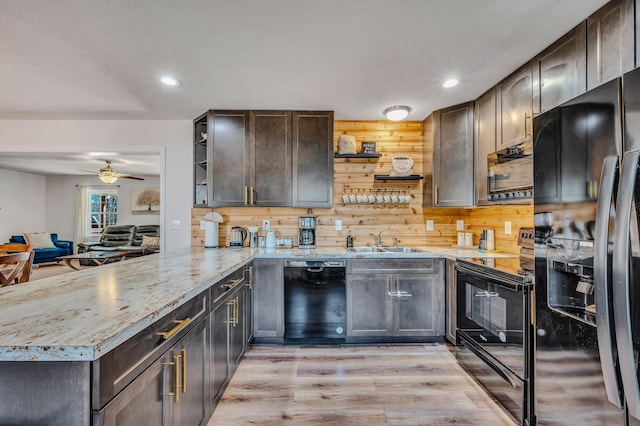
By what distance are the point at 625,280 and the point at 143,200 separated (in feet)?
30.8

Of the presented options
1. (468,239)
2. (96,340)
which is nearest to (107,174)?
(96,340)

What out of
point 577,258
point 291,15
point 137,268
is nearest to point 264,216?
point 137,268

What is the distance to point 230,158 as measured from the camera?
3.19 m

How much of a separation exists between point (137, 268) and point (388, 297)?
2068 millimetres

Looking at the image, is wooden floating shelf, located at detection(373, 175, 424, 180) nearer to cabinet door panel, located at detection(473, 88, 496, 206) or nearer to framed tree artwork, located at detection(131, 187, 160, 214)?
cabinet door panel, located at detection(473, 88, 496, 206)

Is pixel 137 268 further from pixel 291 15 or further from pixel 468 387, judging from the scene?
pixel 468 387

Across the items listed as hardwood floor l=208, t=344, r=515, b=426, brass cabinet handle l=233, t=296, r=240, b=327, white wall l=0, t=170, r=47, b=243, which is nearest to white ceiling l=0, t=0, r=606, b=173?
brass cabinet handle l=233, t=296, r=240, b=327

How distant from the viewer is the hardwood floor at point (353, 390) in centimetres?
185

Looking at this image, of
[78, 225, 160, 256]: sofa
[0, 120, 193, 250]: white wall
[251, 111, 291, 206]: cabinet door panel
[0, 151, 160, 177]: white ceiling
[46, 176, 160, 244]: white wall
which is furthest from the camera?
[46, 176, 160, 244]: white wall

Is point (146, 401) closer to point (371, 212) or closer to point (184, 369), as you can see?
point (184, 369)

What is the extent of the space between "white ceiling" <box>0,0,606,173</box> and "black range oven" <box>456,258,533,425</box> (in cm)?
149

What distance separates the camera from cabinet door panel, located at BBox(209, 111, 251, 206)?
3.17 metres

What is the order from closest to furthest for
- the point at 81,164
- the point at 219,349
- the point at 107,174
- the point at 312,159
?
the point at 219,349, the point at 312,159, the point at 107,174, the point at 81,164

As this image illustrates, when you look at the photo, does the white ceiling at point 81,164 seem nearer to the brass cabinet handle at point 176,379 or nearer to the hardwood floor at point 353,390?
the hardwood floor at point 353,390
